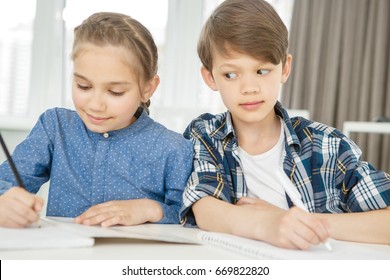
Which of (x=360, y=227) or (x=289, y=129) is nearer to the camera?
(x=360, y=227)

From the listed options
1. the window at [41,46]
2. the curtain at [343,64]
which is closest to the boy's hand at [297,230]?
the window at [41,46]

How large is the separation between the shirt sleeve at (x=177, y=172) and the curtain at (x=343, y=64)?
102 inches

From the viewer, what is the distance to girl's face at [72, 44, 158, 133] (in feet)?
3.52

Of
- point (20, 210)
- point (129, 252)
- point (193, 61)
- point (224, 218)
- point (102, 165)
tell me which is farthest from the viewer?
point (193, 61)

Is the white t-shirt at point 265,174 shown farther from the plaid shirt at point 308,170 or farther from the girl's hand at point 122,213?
the girl's hand at point 122,213

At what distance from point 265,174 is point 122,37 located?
0.41m

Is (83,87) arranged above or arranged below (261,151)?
above

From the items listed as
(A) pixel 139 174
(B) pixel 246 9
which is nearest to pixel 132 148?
(A) pixel 139 174

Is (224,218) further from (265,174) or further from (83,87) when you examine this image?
(83,87)

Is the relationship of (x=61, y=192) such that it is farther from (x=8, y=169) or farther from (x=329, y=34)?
(x=329, y=34)

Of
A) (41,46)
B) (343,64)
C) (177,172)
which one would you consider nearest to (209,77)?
(177,172)

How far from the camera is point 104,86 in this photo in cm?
107

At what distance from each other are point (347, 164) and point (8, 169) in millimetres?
674

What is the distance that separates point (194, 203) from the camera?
1041 millimetres
